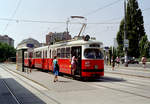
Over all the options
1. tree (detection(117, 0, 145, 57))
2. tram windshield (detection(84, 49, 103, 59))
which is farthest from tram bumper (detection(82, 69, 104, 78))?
tree (detection(117, 0, 145, 57))

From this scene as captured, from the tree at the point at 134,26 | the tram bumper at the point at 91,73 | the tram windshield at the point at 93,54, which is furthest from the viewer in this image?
the tree at the point at 134,26

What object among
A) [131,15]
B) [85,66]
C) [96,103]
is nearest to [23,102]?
[96,103]

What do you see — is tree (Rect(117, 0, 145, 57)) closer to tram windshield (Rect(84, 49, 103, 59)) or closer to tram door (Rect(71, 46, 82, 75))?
tram door (Rect(71, 46, 82, 75))

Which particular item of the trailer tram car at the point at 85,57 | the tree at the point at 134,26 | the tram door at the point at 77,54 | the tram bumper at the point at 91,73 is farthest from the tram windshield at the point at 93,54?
the tree at the point at 134,26

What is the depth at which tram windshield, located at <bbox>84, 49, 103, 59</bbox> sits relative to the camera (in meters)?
17.4

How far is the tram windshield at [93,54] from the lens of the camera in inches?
687

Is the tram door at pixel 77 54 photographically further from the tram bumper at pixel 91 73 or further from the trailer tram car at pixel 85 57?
the tram bumper at pixel 91 73

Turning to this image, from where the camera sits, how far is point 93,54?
17.7 metres

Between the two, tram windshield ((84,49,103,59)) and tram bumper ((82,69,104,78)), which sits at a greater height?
tram windshield ((84,49,103,59))

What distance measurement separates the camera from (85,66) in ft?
56.4

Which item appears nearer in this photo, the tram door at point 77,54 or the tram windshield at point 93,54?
the tram windshield at point 93,54

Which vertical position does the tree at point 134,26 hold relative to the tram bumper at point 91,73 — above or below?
above

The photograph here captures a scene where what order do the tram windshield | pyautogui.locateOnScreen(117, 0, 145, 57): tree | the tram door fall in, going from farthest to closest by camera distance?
pyautogui.locateOnScreen(117, 0, 145, 57): tree
the tram door
the tram windshield

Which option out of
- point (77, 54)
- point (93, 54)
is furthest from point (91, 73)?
point (77, 54)
